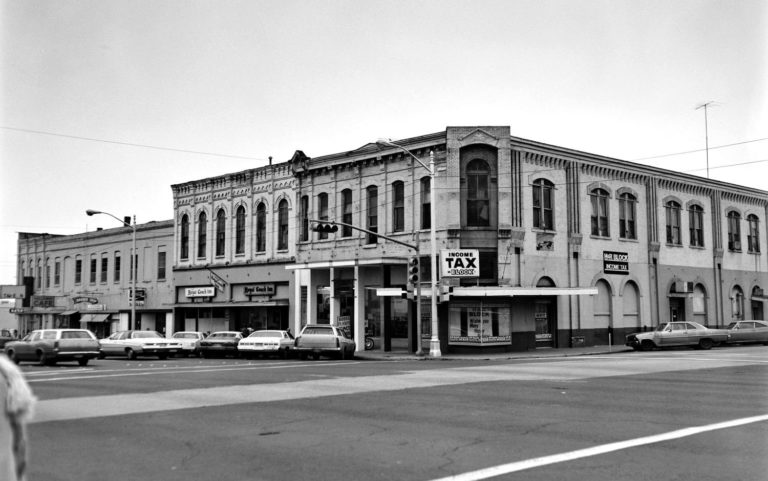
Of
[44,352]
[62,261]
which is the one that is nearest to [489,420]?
[44,352]

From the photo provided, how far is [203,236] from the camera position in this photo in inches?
2013

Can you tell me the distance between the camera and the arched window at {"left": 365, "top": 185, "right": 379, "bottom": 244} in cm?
4077

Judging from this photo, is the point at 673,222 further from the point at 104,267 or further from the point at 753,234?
the point at 104,267

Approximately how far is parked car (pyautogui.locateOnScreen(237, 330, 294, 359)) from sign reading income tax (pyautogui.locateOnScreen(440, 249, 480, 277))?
8.27 m

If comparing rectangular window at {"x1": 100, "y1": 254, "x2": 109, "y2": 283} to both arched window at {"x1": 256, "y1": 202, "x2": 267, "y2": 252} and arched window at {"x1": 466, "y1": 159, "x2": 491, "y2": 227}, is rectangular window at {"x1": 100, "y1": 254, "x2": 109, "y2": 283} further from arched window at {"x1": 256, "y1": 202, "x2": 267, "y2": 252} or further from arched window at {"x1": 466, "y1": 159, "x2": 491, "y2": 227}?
arched window at {"x1": 466, "y1": 159, "x2": 491, "y2": 227}

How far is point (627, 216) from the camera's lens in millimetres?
43656

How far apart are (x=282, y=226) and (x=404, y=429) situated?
35.8 m

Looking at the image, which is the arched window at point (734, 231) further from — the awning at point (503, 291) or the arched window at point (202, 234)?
the arched window at point (202, 234)

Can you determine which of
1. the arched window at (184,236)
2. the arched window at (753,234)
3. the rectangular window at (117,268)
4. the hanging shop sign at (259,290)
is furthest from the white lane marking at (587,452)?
the rectangular window at (117,268)

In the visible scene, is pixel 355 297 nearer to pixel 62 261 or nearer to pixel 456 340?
pixel 456 340

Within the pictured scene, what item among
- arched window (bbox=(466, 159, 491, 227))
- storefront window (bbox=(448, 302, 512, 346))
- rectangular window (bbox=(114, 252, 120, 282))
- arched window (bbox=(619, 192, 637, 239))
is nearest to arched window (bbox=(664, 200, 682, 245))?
arched window (bbox=(619, 192, 637, 239))

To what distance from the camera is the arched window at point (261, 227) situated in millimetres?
46844

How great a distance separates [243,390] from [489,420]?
6850mm

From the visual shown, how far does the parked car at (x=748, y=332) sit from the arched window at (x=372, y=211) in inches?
796
